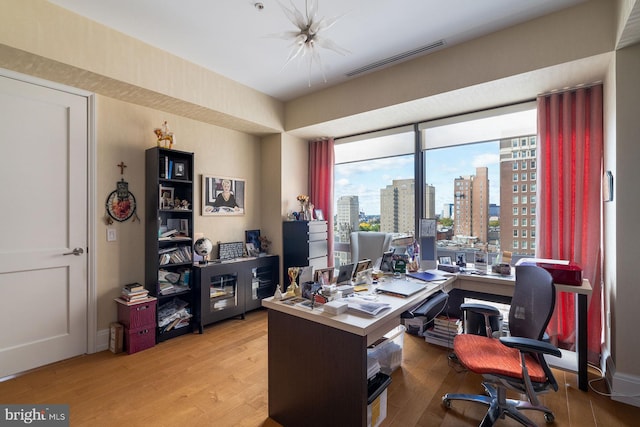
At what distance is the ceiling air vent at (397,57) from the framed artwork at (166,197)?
8.16 ft

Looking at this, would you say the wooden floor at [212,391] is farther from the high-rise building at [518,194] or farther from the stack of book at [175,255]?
the high-rise building at [518,194]

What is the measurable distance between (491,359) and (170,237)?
3.17 metres

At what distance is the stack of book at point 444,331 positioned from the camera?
2.90 meters

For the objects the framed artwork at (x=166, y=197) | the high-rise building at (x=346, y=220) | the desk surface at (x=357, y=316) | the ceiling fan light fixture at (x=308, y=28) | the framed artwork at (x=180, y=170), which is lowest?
the desk surface at (x=357, y=316)

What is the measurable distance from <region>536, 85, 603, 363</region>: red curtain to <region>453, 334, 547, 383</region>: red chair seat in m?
1.35

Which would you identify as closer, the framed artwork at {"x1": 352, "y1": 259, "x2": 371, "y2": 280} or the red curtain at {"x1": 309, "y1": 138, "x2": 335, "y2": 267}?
the framed artwork at {"x1": 352, "y1": 259, "x2": 371, "y2": 280}

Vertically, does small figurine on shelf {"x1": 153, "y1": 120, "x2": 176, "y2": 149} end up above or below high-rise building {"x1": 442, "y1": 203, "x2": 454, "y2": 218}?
above

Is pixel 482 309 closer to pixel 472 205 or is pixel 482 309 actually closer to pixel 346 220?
pixel 472 205

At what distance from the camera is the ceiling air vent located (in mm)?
2803

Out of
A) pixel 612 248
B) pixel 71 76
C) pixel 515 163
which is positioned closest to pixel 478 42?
pixel 515 163

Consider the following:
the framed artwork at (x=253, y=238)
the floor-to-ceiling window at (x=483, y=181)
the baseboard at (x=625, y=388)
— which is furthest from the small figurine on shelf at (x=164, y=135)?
the baseboard at (x=625, y=388)

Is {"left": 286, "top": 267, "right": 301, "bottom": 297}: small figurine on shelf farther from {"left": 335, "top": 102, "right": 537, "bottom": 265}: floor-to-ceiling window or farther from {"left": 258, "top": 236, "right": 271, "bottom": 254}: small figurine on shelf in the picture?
{"left": 258, "top": 236, "right": 271, "bottom": 254}: small figurine on shelf

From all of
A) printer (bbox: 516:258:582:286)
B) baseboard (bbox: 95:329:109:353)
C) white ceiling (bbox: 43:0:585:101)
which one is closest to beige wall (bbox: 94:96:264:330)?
baseboard (bbox: 95:329:109:353)

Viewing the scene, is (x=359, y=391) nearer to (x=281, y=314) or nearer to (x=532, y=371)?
(x=281, y=314)
